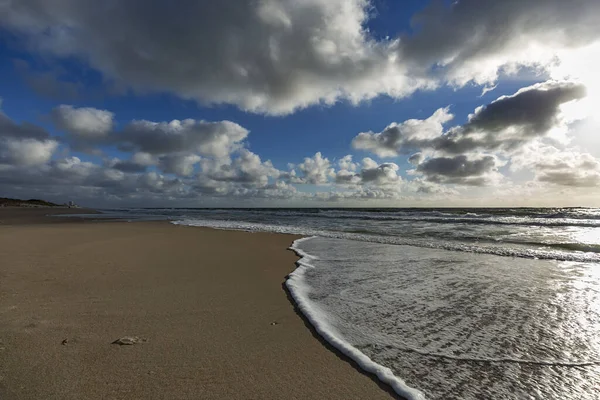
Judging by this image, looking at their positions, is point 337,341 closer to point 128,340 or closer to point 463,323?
point 463,323

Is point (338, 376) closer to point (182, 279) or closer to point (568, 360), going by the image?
point (568, 360)

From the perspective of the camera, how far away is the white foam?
105 inches

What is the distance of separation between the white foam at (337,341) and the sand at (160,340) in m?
0.11

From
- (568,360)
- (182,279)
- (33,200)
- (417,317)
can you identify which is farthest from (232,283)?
(33,200)

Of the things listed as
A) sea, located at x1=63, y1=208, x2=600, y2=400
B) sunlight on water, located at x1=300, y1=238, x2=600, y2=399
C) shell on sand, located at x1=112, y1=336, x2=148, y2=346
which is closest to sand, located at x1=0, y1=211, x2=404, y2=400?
shell on sand, located at x1=112, y1=336, x2=148, y2=346

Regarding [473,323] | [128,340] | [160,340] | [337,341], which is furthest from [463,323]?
[128,340]

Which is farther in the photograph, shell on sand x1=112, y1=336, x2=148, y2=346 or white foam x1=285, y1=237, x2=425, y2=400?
shell on sand x1=112, y1=336, x2=148, y2=346

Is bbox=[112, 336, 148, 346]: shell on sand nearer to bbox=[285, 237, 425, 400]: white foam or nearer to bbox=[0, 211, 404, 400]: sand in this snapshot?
bbox=[0, 211, 404, 400]: sand

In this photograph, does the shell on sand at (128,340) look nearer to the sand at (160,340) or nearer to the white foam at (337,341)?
the sand at (160,340)

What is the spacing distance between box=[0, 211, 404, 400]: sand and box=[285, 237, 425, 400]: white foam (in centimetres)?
11

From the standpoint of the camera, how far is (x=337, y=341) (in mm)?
3547

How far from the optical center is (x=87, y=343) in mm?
3307

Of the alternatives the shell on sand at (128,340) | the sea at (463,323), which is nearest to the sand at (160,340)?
the shell on sand at (128,340)

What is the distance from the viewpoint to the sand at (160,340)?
2607 mm
